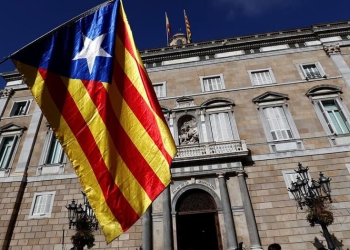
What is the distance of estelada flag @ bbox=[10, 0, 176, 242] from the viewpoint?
407 centimetres

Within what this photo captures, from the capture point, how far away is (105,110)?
4.62 meters

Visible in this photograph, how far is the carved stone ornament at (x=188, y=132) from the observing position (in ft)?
49.6

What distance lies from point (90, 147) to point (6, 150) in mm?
15589

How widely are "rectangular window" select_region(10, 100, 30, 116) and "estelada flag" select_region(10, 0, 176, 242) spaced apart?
15.6 meters

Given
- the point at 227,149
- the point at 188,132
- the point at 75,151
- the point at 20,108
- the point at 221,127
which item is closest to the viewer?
the point at 75,151

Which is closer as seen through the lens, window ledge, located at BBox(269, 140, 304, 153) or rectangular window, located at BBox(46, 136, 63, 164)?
window ledge, located at BBox(269, 140, 304, 153)

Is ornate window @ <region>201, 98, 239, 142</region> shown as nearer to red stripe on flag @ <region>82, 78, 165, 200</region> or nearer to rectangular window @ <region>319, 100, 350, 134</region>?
rectangular window @ <region>319, 100, 350, 134</region>

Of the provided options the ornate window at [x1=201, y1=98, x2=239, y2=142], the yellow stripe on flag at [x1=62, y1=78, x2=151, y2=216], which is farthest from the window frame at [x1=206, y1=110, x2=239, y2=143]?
the yellow stripe on flag at [x1=62, y1=78, x2=151, y2=216]

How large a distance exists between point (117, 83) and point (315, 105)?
46.0 ft

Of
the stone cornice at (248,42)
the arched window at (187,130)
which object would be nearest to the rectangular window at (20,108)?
the stone cornice at (248,42)

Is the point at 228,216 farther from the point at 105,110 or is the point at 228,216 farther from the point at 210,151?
the point at 105,110

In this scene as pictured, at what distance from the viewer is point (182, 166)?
43.9 feet

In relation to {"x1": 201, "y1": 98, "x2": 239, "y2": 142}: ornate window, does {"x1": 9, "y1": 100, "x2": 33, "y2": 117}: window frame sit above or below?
above

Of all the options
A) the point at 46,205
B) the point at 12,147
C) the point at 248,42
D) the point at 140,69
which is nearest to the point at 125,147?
the point at 140,69
